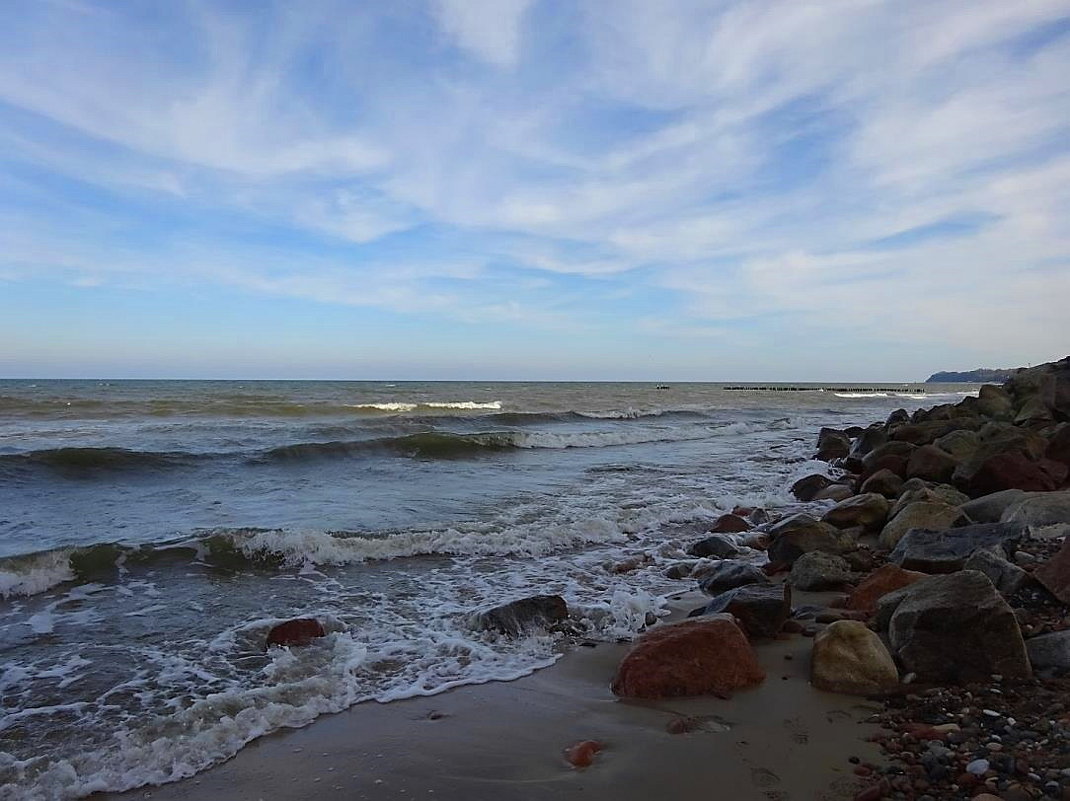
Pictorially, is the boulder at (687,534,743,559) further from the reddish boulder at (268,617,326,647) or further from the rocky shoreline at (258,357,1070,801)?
the reddish boulder at (268,617,326,647)

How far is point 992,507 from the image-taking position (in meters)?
7.71

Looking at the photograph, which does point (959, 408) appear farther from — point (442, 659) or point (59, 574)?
point (59, 574)

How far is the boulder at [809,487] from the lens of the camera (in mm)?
11875

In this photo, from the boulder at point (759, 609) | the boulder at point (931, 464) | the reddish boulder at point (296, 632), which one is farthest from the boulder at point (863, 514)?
the reddish boulder at point (296, 632)

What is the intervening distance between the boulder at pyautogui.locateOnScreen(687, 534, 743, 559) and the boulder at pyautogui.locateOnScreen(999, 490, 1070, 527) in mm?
2796

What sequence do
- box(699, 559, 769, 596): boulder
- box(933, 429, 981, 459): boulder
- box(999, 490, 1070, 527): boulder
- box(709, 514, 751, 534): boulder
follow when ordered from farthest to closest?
box(933, 429, 981, 459): boulder
box(709, 514, 751, 534): boulder
box(999, 490, 1070, 527): boulder
box(699, 559, 769, 596): boulder

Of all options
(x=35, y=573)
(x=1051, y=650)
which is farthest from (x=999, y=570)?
(x=35, y=573)

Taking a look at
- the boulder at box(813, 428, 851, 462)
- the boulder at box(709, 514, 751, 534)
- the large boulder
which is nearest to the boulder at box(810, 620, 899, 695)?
the large boulder

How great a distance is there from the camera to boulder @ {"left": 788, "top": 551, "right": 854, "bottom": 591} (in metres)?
6.53

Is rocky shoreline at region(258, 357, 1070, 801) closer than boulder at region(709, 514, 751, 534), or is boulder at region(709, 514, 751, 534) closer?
rocky shoreline at region(258, 357, 1070, 801)

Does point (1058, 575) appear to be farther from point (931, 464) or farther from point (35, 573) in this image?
point (35, 573)

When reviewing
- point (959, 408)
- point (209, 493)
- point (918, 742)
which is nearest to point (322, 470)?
point (209, 493)

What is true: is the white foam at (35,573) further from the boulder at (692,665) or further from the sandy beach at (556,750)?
the boulder at (692,665)

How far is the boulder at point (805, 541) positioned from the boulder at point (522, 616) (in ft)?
9.90
